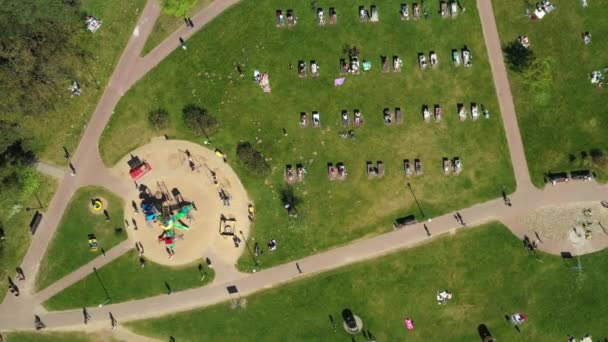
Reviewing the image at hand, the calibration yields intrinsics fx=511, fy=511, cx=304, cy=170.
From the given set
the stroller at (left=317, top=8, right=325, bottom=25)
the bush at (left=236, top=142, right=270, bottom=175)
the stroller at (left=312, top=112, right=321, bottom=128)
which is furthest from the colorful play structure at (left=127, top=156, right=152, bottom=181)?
the stroller at (left=317, top=8, right=325, bottom=25)

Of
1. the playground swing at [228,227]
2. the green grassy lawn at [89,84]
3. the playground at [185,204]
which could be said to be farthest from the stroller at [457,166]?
the green grassy lawn at [89,84]

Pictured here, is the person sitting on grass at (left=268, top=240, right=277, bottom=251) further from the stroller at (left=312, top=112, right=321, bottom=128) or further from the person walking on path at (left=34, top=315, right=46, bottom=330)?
the person walking on path at (left=34, top=315, right=46, bottom=330)

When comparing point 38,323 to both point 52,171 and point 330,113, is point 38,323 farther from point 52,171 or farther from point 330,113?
point 330,113

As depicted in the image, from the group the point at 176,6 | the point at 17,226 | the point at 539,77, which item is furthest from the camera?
the point at 17,226

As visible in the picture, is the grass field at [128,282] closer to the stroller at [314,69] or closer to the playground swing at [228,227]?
the playground swing at [228,227]

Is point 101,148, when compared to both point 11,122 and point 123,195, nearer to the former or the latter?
point 123,195

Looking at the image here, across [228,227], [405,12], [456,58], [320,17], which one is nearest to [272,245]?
[228,227]

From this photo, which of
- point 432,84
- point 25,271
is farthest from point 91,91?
point 432,84
